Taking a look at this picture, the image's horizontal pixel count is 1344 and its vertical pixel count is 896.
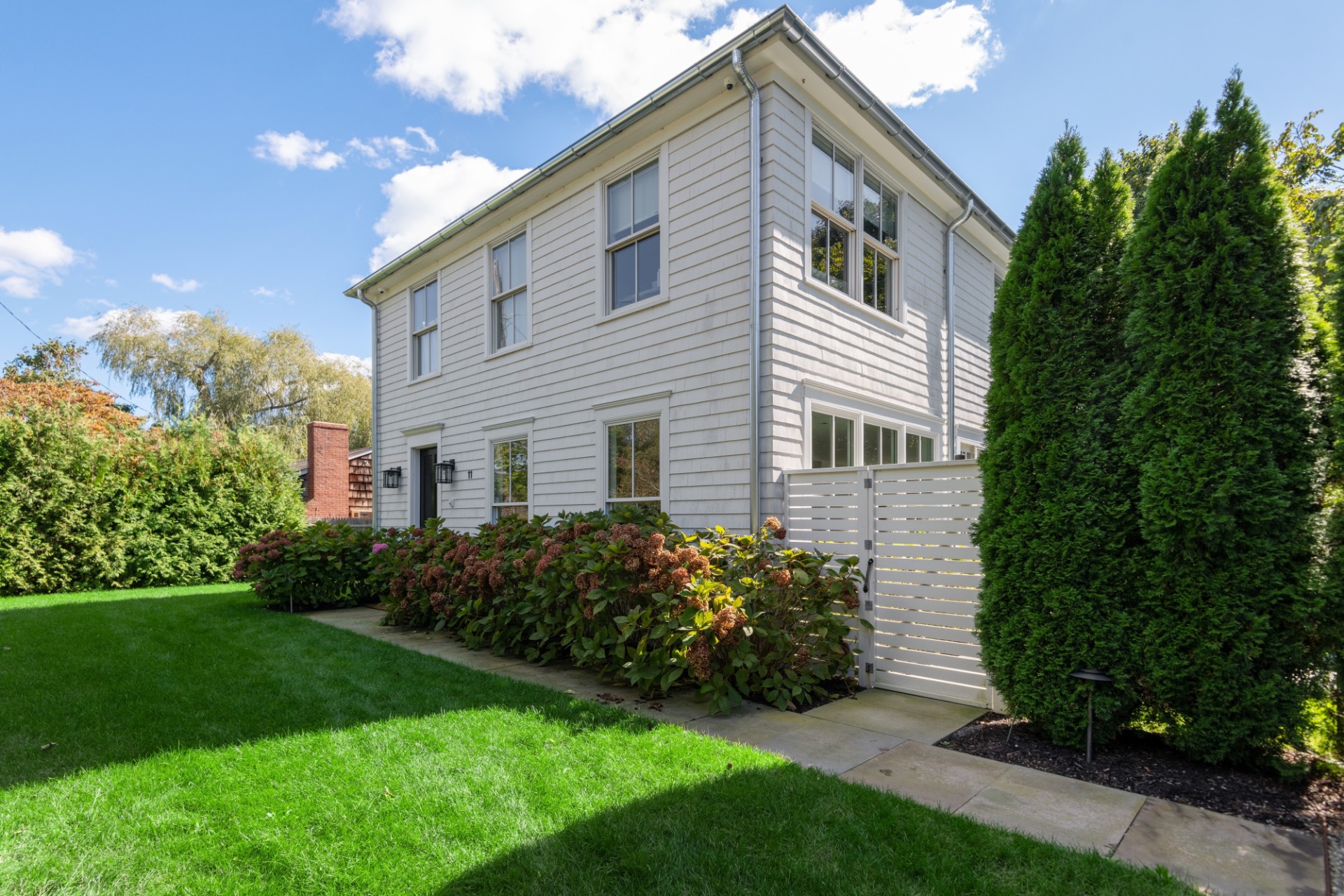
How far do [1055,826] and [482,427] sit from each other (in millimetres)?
7538

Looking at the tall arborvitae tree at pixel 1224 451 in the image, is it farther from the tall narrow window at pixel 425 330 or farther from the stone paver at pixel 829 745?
the tall narrow window at pixel 425 330

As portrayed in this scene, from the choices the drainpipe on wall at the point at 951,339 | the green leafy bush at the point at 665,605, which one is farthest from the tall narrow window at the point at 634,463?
the drainpipe on wall at the point at 951,339

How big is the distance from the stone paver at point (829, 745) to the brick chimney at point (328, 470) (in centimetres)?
1526

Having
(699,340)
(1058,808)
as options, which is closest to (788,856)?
(1058,808)

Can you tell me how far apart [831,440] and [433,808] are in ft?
14.9

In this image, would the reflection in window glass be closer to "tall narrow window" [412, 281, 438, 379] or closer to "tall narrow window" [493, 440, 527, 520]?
"tall narrow window" [493, 440, 527, 520]

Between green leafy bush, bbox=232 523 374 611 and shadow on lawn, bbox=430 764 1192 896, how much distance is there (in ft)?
21.6

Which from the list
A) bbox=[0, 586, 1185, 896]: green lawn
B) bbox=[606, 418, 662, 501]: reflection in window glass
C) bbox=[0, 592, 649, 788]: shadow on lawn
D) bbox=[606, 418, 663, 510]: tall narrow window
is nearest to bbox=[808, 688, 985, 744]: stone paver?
bbox=[0, 586, 1185, 896]: green lawn

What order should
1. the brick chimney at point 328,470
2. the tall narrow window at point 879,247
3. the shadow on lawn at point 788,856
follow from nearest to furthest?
the shadow on lawn at point 788,856 < the tall narrow window at point 879,247 < the brick chimney at point 328,470

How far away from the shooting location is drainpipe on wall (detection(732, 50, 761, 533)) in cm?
534

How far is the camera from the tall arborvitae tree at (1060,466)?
3.33 m

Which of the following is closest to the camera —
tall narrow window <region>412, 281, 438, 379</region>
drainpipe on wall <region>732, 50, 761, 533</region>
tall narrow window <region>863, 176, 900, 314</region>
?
drainpipe on wall <region>732, 50, 761, 533</region>

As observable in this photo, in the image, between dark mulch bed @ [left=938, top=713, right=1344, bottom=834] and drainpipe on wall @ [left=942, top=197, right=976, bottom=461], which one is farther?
drainpipe on wall @ [left=942, top=197, right=976, bottom=461]

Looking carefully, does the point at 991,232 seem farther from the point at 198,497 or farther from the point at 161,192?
the point at 161,192
